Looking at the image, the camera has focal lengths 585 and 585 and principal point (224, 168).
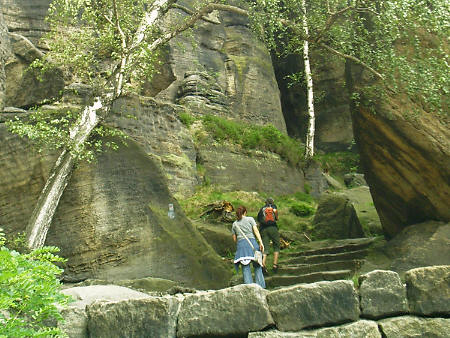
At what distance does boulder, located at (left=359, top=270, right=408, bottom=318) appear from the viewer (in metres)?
6.32

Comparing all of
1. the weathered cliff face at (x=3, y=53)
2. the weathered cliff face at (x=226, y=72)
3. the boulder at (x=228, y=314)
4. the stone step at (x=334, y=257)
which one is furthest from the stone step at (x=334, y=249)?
the weathered cliff face at (x=226, y=72)

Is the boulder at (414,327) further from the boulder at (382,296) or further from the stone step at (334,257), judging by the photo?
the stone step at (334,257)

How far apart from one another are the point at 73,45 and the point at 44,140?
3799 mm

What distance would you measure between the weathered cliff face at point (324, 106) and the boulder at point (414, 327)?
26980 millimetres

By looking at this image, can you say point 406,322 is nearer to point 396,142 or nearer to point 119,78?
point 396,142

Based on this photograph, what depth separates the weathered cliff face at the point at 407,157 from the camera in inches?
438

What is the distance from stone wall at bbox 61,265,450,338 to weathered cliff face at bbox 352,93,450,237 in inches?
202

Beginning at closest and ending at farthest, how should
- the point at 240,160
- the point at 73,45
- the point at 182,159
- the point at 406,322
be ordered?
the point at 406,322
the point at 73,45
the point at 182,159
the point at 240,160

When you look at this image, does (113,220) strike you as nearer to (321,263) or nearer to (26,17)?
(321,263)

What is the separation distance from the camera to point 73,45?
576 inches

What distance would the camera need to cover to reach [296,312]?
246 inches

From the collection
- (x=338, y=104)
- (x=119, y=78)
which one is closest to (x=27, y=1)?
(x=119, y=78)

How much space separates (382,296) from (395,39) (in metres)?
7.41

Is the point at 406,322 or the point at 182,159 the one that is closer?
the point at 406,322
